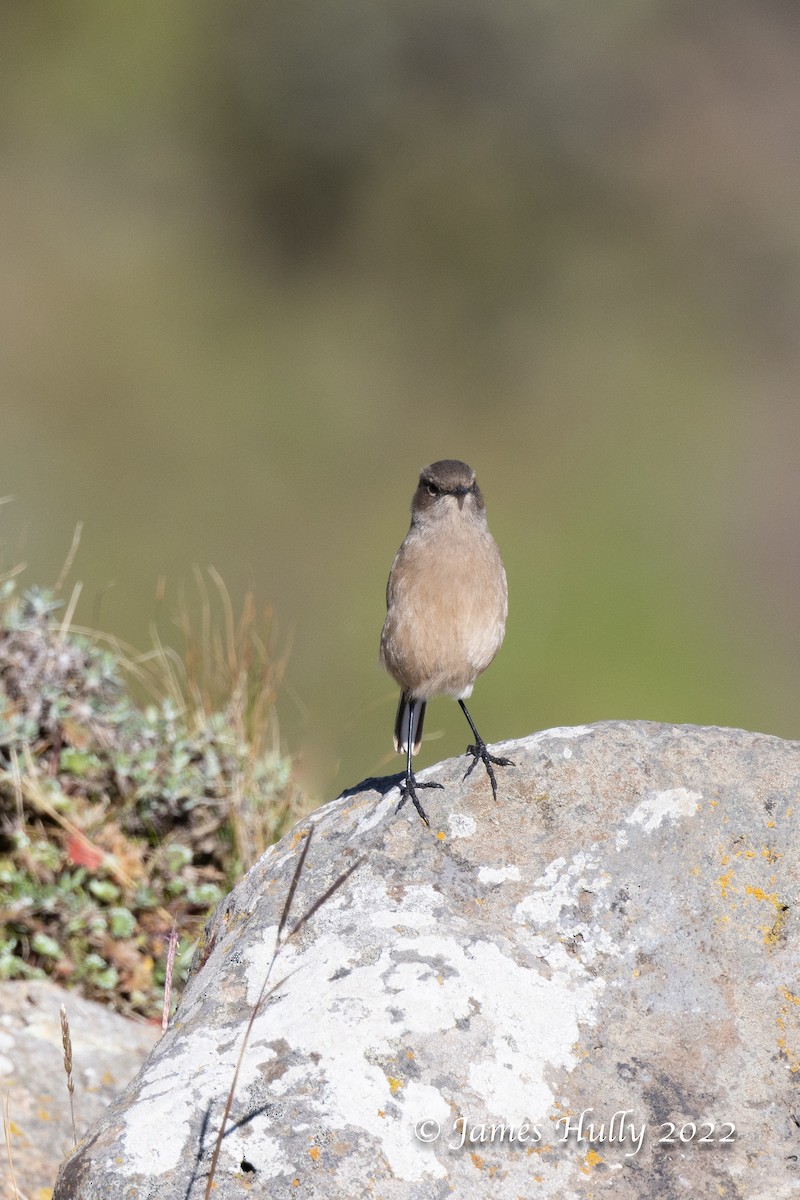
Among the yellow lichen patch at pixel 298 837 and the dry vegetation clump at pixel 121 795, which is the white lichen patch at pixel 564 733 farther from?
the dry vegetation clump at pixel 121 795

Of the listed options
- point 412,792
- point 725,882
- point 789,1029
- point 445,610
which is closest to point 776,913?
point 725,882

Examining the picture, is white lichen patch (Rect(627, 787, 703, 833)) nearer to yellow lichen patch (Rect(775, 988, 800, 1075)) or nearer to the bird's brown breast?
yellow lichen patch (Rect(775, 988, 800, 1075))

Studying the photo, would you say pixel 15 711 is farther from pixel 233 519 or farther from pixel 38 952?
pixel 233 519

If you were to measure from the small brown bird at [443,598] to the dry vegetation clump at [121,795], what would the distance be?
1.32 m

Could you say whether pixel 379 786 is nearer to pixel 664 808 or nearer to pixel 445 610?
pixel 445 610

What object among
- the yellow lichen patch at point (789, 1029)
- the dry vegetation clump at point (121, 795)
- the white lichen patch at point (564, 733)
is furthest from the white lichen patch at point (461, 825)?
the dry vegetation clump at point (121, 795)

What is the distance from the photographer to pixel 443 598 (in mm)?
4137

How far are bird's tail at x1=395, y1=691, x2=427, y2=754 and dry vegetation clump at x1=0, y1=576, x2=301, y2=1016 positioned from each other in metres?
1.05

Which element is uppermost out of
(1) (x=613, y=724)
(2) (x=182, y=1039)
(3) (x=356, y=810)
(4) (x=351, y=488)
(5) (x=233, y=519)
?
(4) (x=351, y=488)

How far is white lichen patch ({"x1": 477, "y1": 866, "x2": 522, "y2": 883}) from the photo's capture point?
3.19 metres

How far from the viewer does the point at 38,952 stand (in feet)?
16.0

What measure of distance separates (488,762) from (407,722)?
894mm

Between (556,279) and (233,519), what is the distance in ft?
22.2

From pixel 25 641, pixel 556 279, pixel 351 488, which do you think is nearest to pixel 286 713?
pixel 25 641
